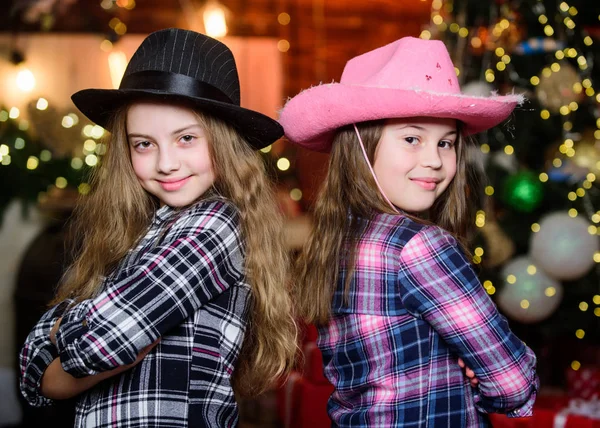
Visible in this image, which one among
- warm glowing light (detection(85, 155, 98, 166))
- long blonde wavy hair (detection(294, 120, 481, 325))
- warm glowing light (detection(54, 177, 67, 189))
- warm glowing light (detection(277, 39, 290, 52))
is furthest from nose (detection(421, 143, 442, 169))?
warm glowing light (detection(277, 39, 290, 52))

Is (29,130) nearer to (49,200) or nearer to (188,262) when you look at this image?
(49,200)

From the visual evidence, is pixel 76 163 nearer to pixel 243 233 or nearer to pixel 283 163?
pixel 283 163

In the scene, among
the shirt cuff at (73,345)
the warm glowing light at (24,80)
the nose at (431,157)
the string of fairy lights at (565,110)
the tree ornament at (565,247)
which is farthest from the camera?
the warm glowing light at (24,80)

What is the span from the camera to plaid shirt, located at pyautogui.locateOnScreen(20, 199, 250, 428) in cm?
124

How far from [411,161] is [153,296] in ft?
1.95

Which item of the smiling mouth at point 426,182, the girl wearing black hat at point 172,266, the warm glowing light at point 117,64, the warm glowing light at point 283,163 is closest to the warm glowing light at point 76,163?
the warm glowing light at point 117,64

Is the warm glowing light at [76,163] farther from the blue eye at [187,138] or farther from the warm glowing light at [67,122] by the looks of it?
the blue eye at [187,138]

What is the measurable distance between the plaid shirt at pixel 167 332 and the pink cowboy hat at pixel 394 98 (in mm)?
294

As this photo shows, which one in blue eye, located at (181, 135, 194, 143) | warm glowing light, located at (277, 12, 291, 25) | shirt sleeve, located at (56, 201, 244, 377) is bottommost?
shirt sleeve, located at (56, 201, 244, 377)

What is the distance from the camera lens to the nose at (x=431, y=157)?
147cm

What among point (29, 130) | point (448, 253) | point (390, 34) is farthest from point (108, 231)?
point (390, 34)

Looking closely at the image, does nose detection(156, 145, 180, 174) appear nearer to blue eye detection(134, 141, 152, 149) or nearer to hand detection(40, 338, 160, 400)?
blue eye detection(134, 141, 152, 149)

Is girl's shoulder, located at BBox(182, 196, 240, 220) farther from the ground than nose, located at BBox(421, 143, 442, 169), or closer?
closer

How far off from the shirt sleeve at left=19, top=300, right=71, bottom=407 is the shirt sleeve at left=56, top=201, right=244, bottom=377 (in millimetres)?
129
